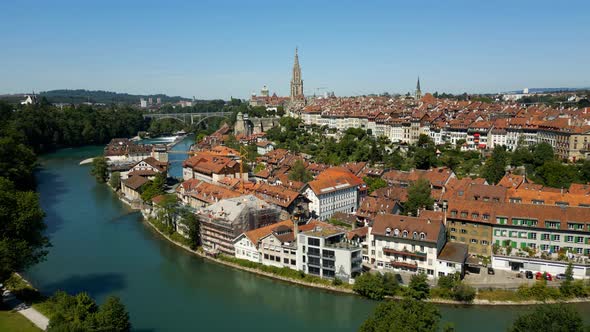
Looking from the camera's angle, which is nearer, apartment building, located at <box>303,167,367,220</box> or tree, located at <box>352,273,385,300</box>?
tree, located at <box>352,273,385,300</box>

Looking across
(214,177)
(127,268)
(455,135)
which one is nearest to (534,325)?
(127,268)

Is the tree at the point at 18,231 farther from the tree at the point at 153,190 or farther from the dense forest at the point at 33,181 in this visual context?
the tree at the point at 153,190

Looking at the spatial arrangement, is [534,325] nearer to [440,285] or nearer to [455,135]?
[440,285]

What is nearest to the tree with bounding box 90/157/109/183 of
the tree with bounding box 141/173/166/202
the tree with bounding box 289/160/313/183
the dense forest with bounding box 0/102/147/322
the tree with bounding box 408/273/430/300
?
the dense forest with bounding box 0/102/147/322

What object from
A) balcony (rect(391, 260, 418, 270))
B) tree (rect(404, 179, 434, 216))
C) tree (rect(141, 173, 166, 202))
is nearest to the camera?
balcony (rect(391, 260, 418, 270))

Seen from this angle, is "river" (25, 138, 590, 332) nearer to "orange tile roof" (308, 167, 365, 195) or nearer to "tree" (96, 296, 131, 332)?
"tree" (96, 296, 131, 332)

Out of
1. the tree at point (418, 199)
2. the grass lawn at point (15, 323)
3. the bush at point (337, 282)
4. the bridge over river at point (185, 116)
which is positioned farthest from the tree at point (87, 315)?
the bridge over river at point (185, 116)

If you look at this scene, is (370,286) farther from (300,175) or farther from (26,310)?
(300,175)
